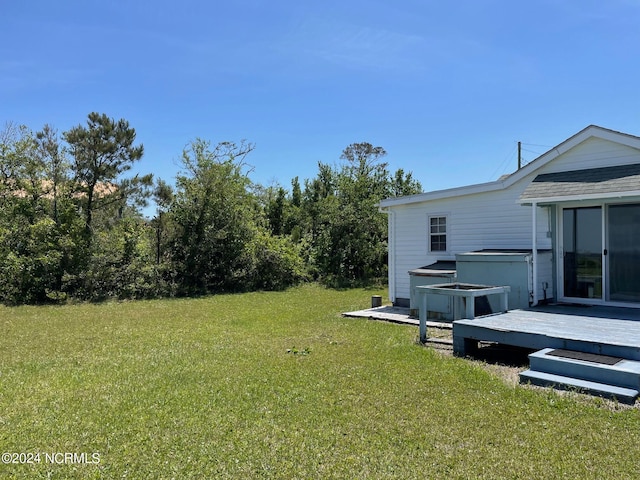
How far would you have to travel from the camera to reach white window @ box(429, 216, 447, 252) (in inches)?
412

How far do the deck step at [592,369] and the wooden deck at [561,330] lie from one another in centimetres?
14

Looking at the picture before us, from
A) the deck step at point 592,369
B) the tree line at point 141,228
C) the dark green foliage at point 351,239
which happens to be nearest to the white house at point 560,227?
the deck step at point 592,369

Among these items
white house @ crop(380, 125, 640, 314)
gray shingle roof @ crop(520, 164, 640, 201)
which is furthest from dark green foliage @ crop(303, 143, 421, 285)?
gray shingle roof @ crop(520, 164, 640, 201)

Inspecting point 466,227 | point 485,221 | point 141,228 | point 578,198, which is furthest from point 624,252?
point 141,228

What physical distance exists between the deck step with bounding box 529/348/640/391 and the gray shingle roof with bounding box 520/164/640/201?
12.3 feet

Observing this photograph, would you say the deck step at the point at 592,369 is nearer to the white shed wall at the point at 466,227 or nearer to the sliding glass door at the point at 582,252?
the sliding glass door at the point at 582,252

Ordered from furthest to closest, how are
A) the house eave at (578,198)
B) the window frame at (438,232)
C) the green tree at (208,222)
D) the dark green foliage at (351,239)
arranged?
the dark green foliage at (351,239) → the green tree at (208,222) → the window frame at (438,232) → the house eave at (578,198)

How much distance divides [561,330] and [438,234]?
202 inches

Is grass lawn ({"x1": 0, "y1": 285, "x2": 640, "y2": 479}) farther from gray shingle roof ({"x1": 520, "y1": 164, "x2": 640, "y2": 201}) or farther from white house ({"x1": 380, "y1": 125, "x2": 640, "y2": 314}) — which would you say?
gray shingle roof ({"x1": 520, "y1": 164, "x2": 640, "y2": 201})

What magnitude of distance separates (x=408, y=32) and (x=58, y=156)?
11.6 m

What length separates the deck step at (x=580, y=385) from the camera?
409 centimetres

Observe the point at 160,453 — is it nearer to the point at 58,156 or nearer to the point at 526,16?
the point at 526,16

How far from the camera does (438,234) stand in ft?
34.6

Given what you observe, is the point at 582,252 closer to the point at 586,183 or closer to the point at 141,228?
the point at 586,183
